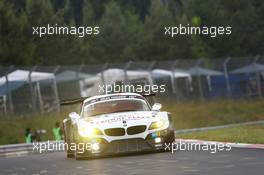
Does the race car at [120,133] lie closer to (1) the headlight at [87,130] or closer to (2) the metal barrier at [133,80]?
(1) the headlight at [87,130]

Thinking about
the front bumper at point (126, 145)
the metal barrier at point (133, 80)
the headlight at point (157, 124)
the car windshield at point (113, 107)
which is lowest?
the front bumper at point (126, 145)

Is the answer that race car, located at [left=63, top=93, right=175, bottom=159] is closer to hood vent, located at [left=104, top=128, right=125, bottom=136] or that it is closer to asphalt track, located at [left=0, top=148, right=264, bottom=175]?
hood vent, located at [left=104, top=128, right=125, bottom=136]

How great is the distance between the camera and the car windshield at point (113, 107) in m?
19.4

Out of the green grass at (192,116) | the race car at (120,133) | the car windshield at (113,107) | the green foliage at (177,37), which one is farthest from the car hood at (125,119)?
the green foliage at (177,37)

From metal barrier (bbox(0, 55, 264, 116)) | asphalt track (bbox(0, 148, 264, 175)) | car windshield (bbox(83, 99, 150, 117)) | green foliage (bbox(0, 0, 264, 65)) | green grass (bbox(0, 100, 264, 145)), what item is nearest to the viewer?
asphalt track (bbox(0, 148, 264, 175))

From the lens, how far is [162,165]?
15.1 metres

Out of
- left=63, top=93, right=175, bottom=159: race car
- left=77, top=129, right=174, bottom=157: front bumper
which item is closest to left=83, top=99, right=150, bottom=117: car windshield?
left=63, top=93, right=175, bottom=159: race car

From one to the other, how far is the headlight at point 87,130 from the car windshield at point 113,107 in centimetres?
112

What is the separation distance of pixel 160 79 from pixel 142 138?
30.1 meters

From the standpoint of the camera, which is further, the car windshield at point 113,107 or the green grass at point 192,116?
the green grass at point 192,116

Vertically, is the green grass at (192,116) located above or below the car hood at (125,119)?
above

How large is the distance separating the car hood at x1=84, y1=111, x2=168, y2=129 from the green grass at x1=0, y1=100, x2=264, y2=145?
825 inches

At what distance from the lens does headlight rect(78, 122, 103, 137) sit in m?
18.0

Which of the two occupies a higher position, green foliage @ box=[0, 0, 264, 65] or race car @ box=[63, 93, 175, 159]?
green foliage @ box=[0, 0, 264, 65]
